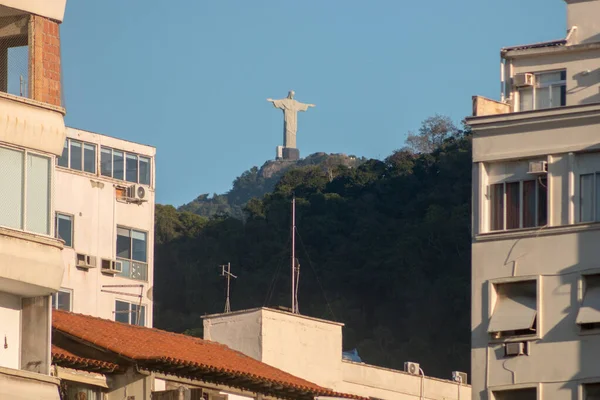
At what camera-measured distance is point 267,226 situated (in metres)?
141

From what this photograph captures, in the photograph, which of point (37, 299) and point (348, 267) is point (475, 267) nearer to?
point (37, 299)

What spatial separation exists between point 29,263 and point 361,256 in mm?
97438

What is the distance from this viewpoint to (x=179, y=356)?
4906cm

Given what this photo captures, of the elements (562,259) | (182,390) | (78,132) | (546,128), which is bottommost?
(182,390)

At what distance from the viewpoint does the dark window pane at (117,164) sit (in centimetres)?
9025

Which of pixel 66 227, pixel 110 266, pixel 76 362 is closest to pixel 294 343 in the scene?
pixel 76 362

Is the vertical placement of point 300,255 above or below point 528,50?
above

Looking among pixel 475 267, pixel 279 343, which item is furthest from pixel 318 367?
pixel 475 267

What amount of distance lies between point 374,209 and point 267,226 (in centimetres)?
774

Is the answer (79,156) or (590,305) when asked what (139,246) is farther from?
(590,305)

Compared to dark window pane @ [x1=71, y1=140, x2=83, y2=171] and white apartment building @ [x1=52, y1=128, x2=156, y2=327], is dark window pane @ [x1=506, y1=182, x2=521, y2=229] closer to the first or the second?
white apartment building @ [x1=52, y1=128, x2=156, y2=327]

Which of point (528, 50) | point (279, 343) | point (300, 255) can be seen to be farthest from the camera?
point (300, 255)

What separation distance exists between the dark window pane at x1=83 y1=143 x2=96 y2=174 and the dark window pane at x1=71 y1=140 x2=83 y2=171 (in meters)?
0.29

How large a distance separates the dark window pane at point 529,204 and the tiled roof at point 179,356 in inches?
290
